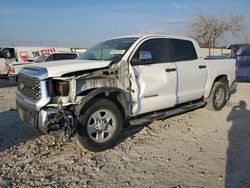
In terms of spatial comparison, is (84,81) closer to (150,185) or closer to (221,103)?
(150,185)

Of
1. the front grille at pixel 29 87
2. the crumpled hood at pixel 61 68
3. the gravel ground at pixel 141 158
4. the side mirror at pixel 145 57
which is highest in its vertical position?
the side mirror at pixel 145 57

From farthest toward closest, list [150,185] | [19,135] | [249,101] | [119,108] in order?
[249,101], [19,135], [119,108], [150,185]

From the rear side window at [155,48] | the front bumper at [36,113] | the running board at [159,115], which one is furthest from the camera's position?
the rear side window at [155,48]

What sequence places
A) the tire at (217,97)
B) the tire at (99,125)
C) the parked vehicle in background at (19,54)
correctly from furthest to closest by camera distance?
the parked vehicle in background at (19,54) → the tire at (217,97) → the tire at (99,125)

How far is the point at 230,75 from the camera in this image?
871 centimetres

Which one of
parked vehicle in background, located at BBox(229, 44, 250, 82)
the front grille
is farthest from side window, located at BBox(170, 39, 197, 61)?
parked vehicle in background, located at BBox(229, 44, 250, 82)

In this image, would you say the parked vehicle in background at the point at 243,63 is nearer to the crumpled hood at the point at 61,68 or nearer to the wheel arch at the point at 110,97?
the wheel arch at the point at 110,97

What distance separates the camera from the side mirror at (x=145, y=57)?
5.87 metres

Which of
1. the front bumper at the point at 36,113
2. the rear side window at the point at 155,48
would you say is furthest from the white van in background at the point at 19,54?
the front bumper at the point at 36,113

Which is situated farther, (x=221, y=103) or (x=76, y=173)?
(x=221, y=103)

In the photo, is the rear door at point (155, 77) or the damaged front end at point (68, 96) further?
the rear door at point (155, 77)

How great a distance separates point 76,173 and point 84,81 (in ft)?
4.88

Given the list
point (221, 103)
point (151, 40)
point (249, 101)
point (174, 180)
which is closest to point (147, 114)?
point (151, 40)

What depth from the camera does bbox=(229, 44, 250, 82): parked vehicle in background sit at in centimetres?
1612
